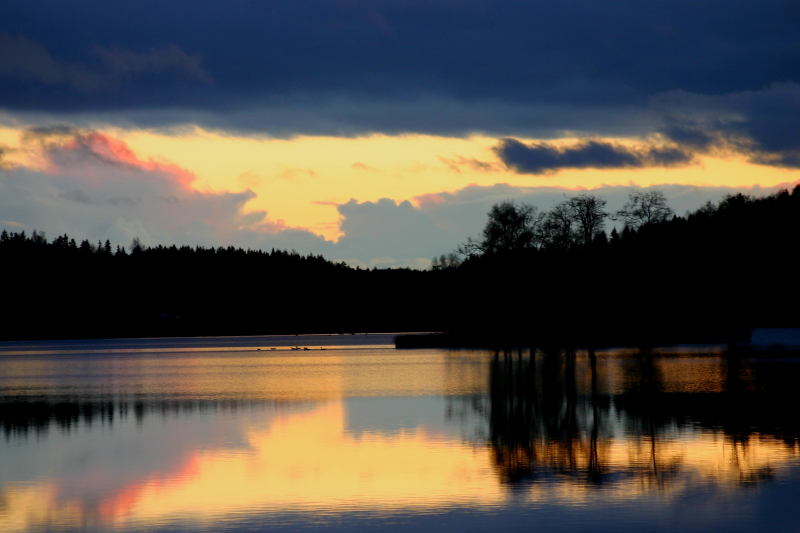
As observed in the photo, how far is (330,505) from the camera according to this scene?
18.7 meters

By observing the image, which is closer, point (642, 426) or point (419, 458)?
point (419, 458)

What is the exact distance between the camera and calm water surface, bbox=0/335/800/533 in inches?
690

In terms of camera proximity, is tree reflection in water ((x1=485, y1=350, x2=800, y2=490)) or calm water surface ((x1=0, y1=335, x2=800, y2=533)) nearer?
calm water surface ((x1=0, y1=335, x2=800, y2=533))

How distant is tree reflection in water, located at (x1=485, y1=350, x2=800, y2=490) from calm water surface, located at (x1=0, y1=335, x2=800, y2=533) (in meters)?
0.09

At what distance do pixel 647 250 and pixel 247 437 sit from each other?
54.7 meters

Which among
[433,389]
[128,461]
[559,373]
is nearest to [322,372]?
[559,373]

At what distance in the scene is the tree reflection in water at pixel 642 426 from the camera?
21961 millimetres

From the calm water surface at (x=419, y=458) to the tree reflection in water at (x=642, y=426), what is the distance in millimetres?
89

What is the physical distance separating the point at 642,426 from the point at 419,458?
345 inches

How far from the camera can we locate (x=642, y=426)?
2994 cm

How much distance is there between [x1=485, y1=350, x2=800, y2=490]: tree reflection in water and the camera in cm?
2196

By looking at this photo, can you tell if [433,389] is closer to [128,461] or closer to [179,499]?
[128,461]

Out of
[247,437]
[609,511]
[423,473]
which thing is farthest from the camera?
[247,437]

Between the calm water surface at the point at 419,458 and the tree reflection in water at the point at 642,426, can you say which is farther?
the tree reflection in water at the point at 642,426
